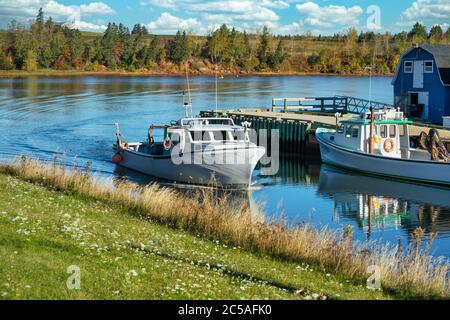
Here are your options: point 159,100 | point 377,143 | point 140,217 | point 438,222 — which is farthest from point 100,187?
point 159,100

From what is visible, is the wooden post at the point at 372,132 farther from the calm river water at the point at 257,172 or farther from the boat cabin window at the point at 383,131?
the calm river water at the point at 257,172

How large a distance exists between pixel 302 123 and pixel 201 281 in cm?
3340

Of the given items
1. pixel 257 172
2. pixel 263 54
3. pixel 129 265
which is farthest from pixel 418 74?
pixel 263 54

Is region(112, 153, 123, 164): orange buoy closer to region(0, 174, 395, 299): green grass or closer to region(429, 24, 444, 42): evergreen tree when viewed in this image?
region(0, 174, 395, 299): green grass

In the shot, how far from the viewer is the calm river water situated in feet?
81.3

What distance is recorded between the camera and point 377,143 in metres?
35.0

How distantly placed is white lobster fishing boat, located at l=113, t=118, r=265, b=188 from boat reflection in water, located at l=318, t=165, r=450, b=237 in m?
4.49

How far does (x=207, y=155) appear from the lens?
94.9 ft

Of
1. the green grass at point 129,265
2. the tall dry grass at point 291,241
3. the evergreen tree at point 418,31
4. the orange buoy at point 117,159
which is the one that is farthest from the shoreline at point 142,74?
the green grass at point 129,265

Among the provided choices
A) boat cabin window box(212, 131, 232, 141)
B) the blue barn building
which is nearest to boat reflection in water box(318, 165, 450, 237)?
boat cabin window box(212, 131, 232, 141)

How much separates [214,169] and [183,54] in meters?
132

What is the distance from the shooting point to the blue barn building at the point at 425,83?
4703 centimetres

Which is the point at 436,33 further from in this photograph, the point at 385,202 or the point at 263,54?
the point at 385,202

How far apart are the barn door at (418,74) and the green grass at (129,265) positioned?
3804 centimetres
